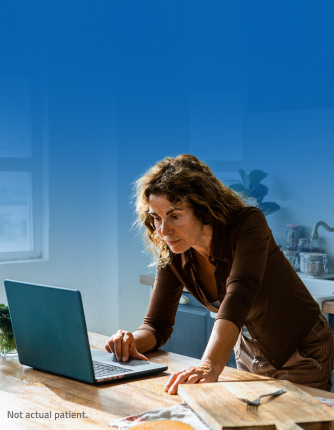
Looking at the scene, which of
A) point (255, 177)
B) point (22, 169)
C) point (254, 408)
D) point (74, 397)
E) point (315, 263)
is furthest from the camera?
point (22, 169)

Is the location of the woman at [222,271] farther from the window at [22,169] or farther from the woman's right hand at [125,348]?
the window at [22,169]

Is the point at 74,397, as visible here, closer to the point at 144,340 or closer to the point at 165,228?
the point at 144,340

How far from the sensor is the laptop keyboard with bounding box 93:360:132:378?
130 cm

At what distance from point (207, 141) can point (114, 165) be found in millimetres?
693

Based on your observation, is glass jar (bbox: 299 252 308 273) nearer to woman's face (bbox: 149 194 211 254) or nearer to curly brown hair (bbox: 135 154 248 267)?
curly brown hair (bbox: 135 154 248 267)

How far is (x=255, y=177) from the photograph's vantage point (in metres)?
3.19

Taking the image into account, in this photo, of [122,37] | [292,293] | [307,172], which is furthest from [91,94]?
[292,293]

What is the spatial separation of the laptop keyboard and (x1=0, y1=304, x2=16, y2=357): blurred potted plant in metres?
0.27

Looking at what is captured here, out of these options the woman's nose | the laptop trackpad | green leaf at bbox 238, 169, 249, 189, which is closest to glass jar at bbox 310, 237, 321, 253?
green leaf at bbox 238, 169, 249, 189

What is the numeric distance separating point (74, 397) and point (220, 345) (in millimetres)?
366

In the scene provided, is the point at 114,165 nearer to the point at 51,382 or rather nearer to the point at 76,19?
the point at 76,19

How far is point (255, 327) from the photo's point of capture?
5.20 feet

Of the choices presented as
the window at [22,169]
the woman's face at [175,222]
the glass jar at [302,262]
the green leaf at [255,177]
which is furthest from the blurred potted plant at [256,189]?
the woman's face at [175,222]

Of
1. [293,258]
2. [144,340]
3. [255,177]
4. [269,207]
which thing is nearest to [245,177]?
[255,177]
